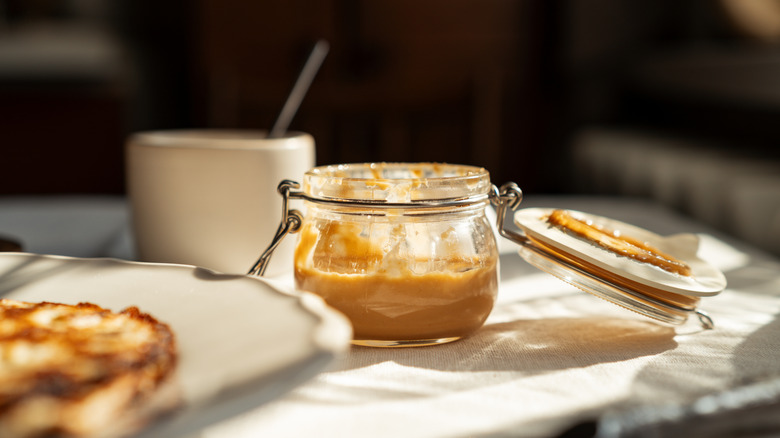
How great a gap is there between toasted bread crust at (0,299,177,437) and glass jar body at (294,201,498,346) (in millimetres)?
110

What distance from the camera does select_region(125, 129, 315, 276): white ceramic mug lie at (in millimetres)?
557

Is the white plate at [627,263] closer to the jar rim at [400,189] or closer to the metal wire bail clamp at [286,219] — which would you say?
the jar rim at [400,189]

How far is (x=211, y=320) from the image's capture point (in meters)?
0.34

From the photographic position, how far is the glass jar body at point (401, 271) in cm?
41

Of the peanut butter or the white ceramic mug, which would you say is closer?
the peanut butter

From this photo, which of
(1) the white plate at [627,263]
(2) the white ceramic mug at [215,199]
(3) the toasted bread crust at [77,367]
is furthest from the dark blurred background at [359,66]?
(3) the toasted bread crust at [77,367]

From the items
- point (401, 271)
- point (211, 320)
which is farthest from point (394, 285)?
point (211, 320)

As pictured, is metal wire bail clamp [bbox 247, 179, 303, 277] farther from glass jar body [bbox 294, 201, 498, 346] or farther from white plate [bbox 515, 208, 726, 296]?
white plate [bbox 515, 208, 726, 296]

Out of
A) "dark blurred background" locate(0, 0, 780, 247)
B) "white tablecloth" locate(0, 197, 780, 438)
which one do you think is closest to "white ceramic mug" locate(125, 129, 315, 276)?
"white tablecloth" locate(0, 197, 780, 438)

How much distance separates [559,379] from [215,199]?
312mm

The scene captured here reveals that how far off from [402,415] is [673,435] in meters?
0.11

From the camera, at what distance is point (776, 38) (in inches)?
61.6

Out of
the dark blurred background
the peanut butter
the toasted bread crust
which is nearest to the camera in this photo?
the toasted bread crust

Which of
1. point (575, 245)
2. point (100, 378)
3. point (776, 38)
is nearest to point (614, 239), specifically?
point (575, 245)
